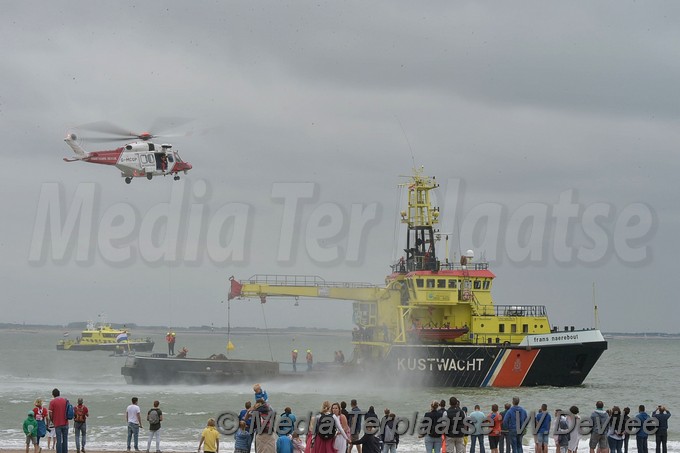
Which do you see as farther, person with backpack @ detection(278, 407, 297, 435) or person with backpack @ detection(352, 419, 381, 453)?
person with backpack @ detection(278, 407, 297, 435)

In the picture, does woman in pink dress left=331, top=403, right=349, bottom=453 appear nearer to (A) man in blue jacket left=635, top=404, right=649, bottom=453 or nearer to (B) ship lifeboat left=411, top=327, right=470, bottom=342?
(A) man in blue jacket left=635, top=404, right=649, bottom=453

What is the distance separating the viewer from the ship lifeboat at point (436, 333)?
1742 inches

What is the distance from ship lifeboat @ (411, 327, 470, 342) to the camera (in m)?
44.2

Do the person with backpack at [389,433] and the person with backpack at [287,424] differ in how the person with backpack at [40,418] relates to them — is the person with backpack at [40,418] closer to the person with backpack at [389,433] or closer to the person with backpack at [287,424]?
the person with backpack at [287,424]

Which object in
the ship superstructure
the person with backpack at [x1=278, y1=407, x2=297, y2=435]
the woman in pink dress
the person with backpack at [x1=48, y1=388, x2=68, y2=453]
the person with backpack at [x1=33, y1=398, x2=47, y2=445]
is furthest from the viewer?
the ship superstructure

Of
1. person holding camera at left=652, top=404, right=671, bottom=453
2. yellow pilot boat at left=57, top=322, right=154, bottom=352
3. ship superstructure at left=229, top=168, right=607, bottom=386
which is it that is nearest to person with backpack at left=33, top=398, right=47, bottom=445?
person holding camera at left=652, top=404, right=671, bottom=453

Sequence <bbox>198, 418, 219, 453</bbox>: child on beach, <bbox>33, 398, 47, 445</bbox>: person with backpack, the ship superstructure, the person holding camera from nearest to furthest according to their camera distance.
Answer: <bbox>198, 418, 219, 453</bbox>: child on beach, the person holding camera, <bbox>33, 398, 47, 445</bbox>: person with backpack, the ship superstructure

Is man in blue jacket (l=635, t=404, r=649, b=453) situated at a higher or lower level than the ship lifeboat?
lower

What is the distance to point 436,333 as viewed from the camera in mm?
44312

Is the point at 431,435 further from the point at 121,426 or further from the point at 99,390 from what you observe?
the point at 99,390

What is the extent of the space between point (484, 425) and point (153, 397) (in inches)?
1020

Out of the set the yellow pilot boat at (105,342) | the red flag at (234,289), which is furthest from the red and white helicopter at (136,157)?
the yellow pilot boat at (105,342)

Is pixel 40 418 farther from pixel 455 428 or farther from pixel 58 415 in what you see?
pixel 455 428

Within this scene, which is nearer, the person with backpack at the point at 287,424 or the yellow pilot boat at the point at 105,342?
the person with backpack at the point at 287,424
